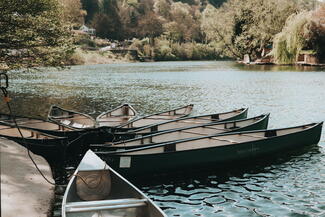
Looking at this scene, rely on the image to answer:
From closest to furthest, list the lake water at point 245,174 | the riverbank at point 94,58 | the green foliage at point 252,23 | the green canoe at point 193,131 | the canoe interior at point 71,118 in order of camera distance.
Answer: the lake water at point 245,174, the green canoe at point 193,131, the canoe interior at point 71,118, the green foliage at point 252,23, the riverbank at point 94,58

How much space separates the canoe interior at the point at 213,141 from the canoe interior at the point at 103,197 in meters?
2.47

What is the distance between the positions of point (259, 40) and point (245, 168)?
66290 mm

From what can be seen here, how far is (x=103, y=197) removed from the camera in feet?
28.8

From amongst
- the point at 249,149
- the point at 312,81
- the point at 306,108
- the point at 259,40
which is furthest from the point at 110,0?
the point at 249,149

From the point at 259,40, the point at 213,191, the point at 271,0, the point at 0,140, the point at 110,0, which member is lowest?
the point at 213,191

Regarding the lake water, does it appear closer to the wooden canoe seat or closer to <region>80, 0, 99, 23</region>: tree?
the wooden canoe seat

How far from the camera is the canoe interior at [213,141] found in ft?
39.2

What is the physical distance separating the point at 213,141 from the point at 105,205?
21.6 feet

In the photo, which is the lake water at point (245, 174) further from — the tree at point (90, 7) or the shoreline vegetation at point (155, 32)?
the tree at point (90, 7)

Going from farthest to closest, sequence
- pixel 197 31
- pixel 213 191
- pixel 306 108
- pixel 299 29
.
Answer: pixel 197 31
pixel 299 29
pixel 306 108
pixel 213 191

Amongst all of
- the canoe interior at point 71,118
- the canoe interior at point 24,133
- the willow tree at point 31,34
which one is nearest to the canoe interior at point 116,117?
the canoe interior at point 71,118

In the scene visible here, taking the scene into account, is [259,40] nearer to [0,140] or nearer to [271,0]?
[271,0]

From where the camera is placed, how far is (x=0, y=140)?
1297cm

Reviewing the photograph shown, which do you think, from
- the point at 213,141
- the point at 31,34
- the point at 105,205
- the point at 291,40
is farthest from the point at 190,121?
the point at 291,40
